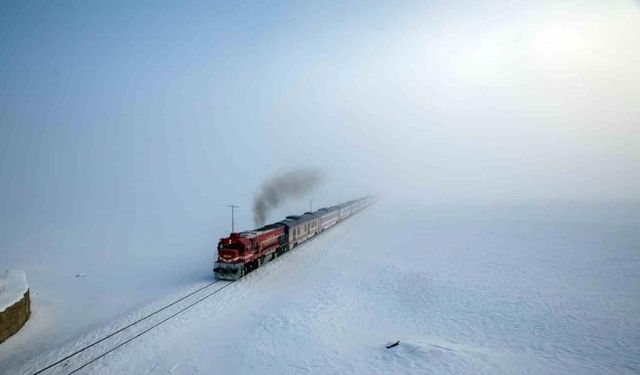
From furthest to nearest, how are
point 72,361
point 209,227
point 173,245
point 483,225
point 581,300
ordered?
point 209,227, point 483,225, point 173,245, point 581,300, point 72,361

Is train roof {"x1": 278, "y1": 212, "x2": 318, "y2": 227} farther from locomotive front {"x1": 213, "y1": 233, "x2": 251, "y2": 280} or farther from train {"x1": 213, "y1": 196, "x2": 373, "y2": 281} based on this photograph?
locomotive front {"x1": 213, "y1": 233, "x2": 251, "y2": 280}

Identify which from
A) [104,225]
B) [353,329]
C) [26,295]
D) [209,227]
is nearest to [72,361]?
[26,295]

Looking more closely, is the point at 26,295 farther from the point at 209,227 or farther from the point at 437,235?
the point at 437,235

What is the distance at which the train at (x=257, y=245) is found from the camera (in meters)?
24.7

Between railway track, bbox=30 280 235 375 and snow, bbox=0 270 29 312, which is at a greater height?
snow, bbox=0 270 29 312

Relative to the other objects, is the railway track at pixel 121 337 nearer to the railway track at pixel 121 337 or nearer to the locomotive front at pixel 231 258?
the railway track at pixel 121 337

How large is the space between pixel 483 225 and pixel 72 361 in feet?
178

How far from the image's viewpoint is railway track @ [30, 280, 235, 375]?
564 inches

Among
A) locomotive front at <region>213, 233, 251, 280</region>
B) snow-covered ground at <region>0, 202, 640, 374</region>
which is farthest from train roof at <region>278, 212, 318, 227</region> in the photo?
locomotive front at <region>213, 233, 251, 280</region>

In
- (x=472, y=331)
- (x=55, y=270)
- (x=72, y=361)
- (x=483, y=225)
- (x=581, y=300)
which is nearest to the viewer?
(x=72, y=361)

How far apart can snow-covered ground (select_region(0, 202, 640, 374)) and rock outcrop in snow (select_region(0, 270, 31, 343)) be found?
2.40 meters

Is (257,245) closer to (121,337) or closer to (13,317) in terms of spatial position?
(121,337)

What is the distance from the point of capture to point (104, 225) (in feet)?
197

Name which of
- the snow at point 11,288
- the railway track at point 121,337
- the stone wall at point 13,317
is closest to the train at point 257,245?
the railway track at point 121,337
